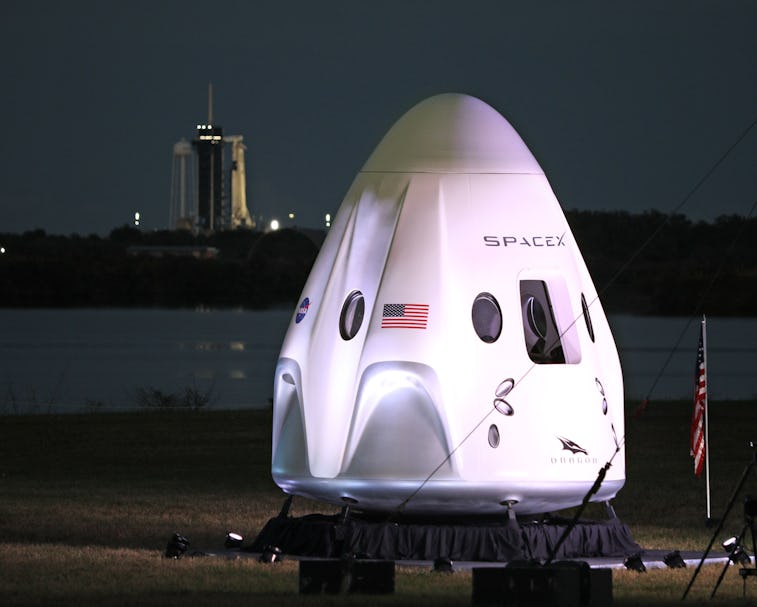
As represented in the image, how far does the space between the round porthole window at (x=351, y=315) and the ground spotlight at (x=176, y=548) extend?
2336 mm

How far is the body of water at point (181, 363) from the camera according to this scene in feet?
188

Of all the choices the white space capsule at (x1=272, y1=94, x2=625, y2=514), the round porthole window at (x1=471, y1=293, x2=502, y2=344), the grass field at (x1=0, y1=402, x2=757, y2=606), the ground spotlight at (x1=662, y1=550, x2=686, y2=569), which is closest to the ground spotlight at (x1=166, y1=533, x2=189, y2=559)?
the grass field at (x1=0, y1=402, x2=757, y2=606)

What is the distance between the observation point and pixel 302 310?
61.2ft

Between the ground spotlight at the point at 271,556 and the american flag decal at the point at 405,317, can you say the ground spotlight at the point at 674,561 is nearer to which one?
the american flag decal at the point at 405,317

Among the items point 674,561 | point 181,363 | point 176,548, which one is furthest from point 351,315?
point 181,363

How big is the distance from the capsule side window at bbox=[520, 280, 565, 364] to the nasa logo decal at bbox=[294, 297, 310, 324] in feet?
6.69

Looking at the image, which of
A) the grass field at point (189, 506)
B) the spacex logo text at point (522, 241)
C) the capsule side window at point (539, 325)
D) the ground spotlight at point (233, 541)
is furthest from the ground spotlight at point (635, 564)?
the ground spotlight at point (233, 541)

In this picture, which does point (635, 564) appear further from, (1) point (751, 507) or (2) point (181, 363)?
(2) point (181, 363)

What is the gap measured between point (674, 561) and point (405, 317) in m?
3.18

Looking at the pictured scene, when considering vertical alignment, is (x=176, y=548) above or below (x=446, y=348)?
below

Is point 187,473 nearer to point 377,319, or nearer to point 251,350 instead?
point 377,319

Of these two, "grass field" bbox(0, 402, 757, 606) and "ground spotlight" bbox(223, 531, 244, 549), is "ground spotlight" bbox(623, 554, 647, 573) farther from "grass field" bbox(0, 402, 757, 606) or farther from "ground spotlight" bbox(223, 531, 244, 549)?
"ground spotlight" bbox(223, 531, 244, 549)

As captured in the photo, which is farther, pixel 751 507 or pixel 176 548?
pixel 176 548

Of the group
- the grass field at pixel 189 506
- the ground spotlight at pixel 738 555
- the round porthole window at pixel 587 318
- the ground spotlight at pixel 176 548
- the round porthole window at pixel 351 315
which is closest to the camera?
the grass field at pixel 189 506
